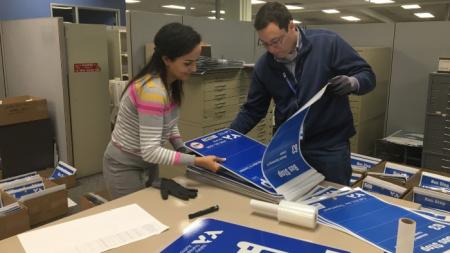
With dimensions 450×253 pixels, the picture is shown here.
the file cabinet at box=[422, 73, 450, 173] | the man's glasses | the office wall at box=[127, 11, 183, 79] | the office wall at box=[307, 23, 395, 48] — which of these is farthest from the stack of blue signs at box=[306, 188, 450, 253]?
the office wall at box=[307, 23, 395, 48]

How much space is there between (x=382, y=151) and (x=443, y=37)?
121cm

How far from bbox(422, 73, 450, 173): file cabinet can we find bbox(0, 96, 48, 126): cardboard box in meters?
3.36

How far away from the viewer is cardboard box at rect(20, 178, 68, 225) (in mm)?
2541

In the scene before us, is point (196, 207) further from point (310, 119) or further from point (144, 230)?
point (310, 119)

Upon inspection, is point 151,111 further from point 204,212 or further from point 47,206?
point 47,206

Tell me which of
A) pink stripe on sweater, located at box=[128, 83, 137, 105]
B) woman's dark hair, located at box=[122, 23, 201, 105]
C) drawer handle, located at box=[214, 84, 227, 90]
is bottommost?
drawer handle, located at box=[214, 84, 227, 90]

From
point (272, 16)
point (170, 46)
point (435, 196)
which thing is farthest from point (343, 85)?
point (435, 196)

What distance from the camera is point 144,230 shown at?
3.22 ft

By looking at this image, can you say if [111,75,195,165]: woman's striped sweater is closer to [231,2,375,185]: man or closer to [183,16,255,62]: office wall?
[231,2,375,185]: man

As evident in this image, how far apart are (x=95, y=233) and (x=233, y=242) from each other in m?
0.36

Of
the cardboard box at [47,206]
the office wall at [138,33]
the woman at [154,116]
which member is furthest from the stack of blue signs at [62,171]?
the woman at [154,116]

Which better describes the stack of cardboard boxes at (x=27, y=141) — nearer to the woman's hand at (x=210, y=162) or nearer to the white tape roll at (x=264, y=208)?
the woman's hand at (x=210, y=162)

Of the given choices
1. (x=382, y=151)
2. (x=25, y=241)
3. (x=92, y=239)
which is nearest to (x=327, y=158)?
(x=92, y=239)

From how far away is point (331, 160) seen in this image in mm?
1450
